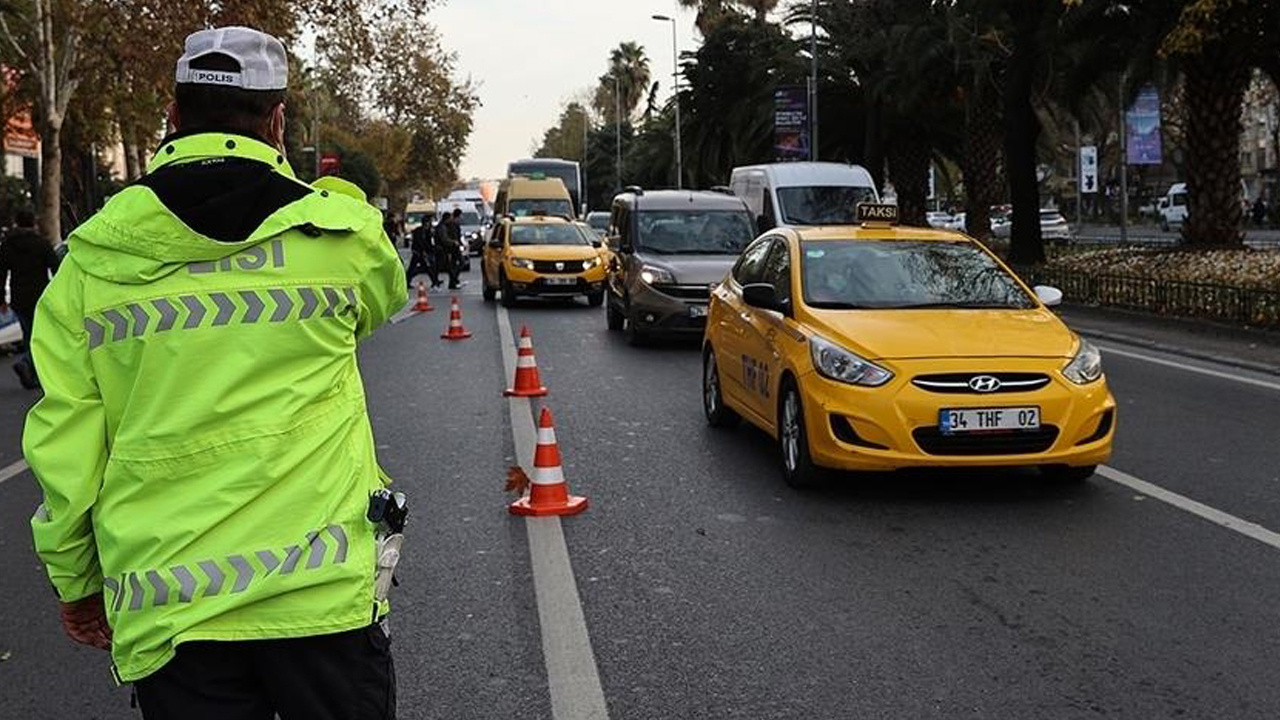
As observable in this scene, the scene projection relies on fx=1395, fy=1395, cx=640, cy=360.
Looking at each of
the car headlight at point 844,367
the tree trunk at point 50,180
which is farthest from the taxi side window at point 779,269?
the tree trunk at point 50,180

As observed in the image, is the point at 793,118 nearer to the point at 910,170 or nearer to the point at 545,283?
the point at 910,170

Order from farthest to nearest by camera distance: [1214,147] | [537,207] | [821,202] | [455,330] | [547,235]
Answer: [537,207] < [547,235] < [821,202] < [1214,147] < [455,330]

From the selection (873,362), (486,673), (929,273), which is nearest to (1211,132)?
(929,273)

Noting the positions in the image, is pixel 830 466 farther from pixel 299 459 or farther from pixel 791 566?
pixel 299 459

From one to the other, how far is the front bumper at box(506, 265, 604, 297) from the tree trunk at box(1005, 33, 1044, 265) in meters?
8.43

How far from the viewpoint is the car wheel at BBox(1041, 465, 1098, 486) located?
7707 millimetres

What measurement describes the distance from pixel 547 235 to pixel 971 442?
731 inches

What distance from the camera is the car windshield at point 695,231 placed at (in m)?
17.5

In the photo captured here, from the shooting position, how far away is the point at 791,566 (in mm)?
6191

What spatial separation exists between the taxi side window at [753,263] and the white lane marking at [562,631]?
3241 mm

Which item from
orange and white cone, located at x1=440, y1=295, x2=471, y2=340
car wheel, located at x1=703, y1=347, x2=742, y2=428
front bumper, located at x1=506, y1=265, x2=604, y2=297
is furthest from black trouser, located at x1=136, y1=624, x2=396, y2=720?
front bumper, located at x1=506, y1=265, x2=604, y2=297

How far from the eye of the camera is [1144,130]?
135 feet

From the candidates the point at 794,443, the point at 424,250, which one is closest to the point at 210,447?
the point at 794,443

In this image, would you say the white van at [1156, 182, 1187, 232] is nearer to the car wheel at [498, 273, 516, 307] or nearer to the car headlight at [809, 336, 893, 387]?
the car wheel at [498, 273, 516, 307]
